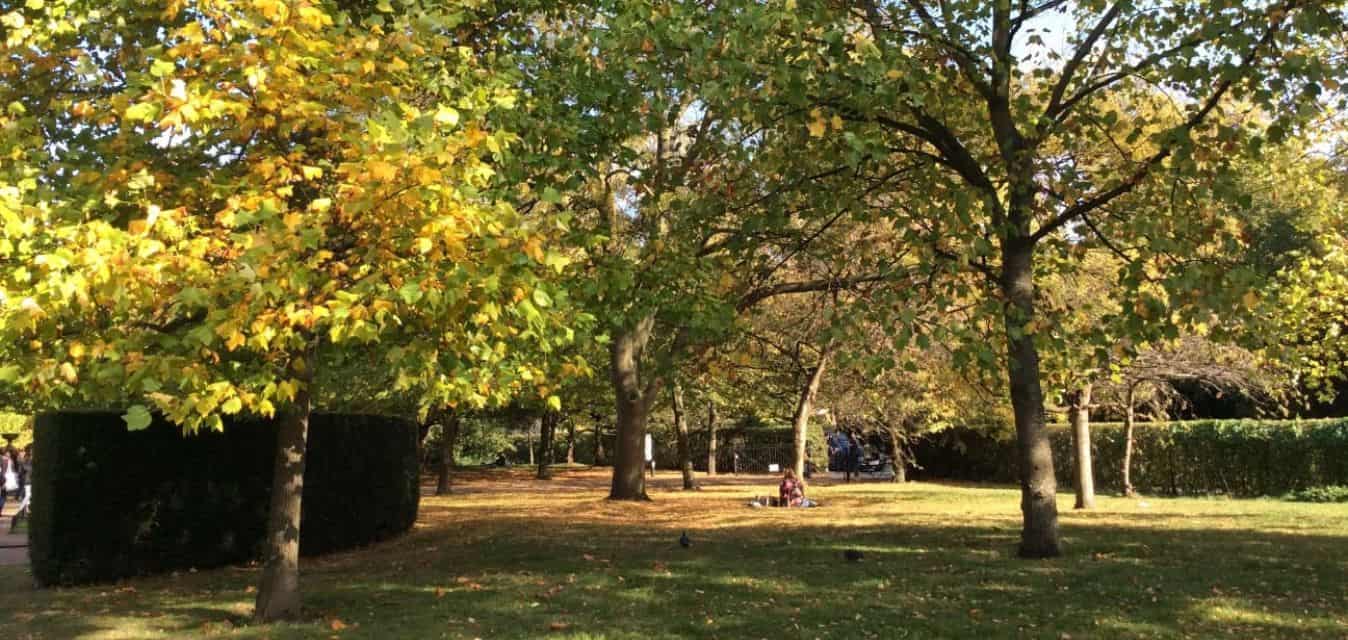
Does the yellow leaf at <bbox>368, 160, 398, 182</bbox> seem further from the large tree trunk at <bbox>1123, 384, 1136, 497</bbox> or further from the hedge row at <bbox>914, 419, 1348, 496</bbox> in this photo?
the hedge row at <bbox>914, 419, 1348, 496</bbox>

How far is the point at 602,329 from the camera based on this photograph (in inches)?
415

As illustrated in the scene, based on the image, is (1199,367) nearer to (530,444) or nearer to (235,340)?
(235,340)

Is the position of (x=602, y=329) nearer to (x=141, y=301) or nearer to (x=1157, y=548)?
(x=141, y=301)

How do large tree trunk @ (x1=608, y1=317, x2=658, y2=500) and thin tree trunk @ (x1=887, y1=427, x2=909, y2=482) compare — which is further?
thin tree trunk @ (x1=887, y1=427, x2=909, y2=482)

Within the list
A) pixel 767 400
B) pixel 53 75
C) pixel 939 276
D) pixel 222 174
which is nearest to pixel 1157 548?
pixel 939 276

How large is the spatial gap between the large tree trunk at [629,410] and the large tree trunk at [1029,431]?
38.3ft

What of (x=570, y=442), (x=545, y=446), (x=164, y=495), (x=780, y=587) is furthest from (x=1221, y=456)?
(x=570, y=442)

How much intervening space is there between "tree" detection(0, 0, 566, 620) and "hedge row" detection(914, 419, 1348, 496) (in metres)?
22.2

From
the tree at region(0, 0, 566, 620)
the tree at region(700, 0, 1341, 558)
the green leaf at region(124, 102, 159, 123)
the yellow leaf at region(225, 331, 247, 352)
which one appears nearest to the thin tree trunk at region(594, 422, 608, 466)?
the tree at region(700, 0, 1341, 558)

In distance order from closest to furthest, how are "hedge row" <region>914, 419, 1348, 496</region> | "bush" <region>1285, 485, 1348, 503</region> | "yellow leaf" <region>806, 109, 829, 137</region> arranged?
"yellow leaf" <region>806, 109, 829, 137</region> < "bush" <region>1285, 485, 1348, 503</region> < "hedge row" <region>914, 419, 1348, 496</region>

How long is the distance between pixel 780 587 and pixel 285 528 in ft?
14.4

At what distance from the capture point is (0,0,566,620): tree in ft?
16.3

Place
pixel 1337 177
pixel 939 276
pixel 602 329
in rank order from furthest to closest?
pixel 1337 177 → pixel 602 329 → pixel 939 276

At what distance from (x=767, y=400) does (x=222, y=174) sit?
23965 millimetres
